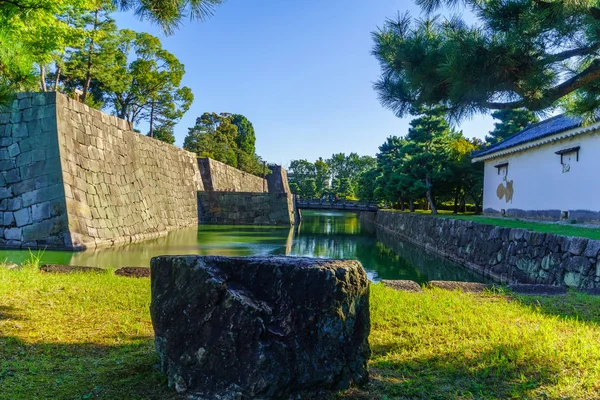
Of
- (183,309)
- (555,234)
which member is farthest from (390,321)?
(555,234)

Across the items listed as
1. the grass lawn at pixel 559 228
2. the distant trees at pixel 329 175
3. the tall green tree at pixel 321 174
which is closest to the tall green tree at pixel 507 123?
the grass lawn at pixel 559 228

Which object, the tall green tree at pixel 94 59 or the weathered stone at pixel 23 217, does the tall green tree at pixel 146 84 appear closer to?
the tall green tree at pixel 94 59

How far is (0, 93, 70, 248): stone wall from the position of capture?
314 inches

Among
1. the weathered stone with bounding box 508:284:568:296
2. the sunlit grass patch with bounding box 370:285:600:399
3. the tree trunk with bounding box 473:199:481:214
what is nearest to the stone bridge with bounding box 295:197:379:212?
the tree trunk with bounding box 473:199:481:214

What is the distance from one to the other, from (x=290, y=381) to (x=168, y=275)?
0.70 m

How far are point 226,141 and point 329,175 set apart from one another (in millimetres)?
21571

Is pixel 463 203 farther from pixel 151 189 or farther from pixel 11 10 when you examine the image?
pixel 11 10

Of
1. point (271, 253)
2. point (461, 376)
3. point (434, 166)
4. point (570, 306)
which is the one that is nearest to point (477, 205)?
point (434, 166)

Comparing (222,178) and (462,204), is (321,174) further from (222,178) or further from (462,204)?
(462,204)

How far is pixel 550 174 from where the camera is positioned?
33.1 ft

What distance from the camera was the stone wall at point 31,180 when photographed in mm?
7969

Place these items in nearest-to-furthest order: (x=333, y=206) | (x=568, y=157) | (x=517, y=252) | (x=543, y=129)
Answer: (x=517, y=252)
(x=568, y=157)
(x=543, y=129)
(x=333, y=206)

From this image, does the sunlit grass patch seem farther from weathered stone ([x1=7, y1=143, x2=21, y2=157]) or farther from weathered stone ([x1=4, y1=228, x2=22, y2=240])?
weathered stone ([x1=7, y1=143, x2=21, y2=157])

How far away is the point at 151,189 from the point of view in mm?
13016
